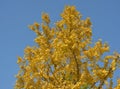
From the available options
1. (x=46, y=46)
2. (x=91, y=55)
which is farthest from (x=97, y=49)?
(x=46, y=46)

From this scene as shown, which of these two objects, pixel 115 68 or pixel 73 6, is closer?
pixel 115 68

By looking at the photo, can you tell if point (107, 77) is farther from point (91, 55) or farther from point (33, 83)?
point (33, 83)

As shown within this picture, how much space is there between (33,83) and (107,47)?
100 inches

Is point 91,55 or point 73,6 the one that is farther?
point 73,6

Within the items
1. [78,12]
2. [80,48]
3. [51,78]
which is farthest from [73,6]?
[51,78]

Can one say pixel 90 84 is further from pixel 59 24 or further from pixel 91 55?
pixel 59 24

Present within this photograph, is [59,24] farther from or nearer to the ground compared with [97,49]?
farther from the ground

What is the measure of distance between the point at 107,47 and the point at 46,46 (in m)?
2.08

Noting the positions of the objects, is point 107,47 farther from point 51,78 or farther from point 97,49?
point 51,78

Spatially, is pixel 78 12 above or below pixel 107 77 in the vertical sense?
above

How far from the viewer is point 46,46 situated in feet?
37.7

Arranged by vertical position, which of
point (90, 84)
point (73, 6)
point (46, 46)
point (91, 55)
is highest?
point (73, 6)

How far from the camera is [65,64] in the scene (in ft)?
35.8

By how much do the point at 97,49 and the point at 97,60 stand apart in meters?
0.33
